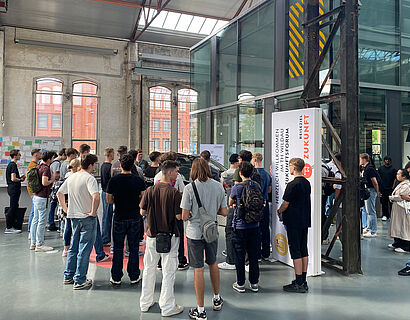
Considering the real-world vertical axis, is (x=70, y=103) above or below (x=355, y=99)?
above

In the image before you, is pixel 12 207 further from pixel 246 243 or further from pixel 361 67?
pixel 361 67

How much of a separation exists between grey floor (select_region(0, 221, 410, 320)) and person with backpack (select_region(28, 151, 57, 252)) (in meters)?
0.49

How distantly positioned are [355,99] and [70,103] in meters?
13.7

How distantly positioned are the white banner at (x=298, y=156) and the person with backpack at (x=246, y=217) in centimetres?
111

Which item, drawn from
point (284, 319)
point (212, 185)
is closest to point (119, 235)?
point (212, 185)

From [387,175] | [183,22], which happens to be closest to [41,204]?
[387,175]

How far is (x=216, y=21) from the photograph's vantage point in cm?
1645

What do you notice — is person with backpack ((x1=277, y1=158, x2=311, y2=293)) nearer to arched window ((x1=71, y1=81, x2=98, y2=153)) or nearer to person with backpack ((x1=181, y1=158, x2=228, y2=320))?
person with backpack ((x1=181, y1=158, x2=228, y2=320))

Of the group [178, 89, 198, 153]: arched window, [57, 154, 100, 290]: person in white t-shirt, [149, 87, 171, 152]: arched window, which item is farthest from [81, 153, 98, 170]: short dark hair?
[178, 89, 198, 153]: arched window

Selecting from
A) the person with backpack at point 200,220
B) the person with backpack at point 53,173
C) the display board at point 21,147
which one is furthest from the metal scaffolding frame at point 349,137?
the display board at point 21,147

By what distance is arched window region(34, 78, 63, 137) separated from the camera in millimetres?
15102

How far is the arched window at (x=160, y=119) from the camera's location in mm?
17156

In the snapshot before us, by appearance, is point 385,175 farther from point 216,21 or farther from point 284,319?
point 216,21

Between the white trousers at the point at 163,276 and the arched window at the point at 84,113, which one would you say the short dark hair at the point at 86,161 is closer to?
the white trousers at the point at 163,276
